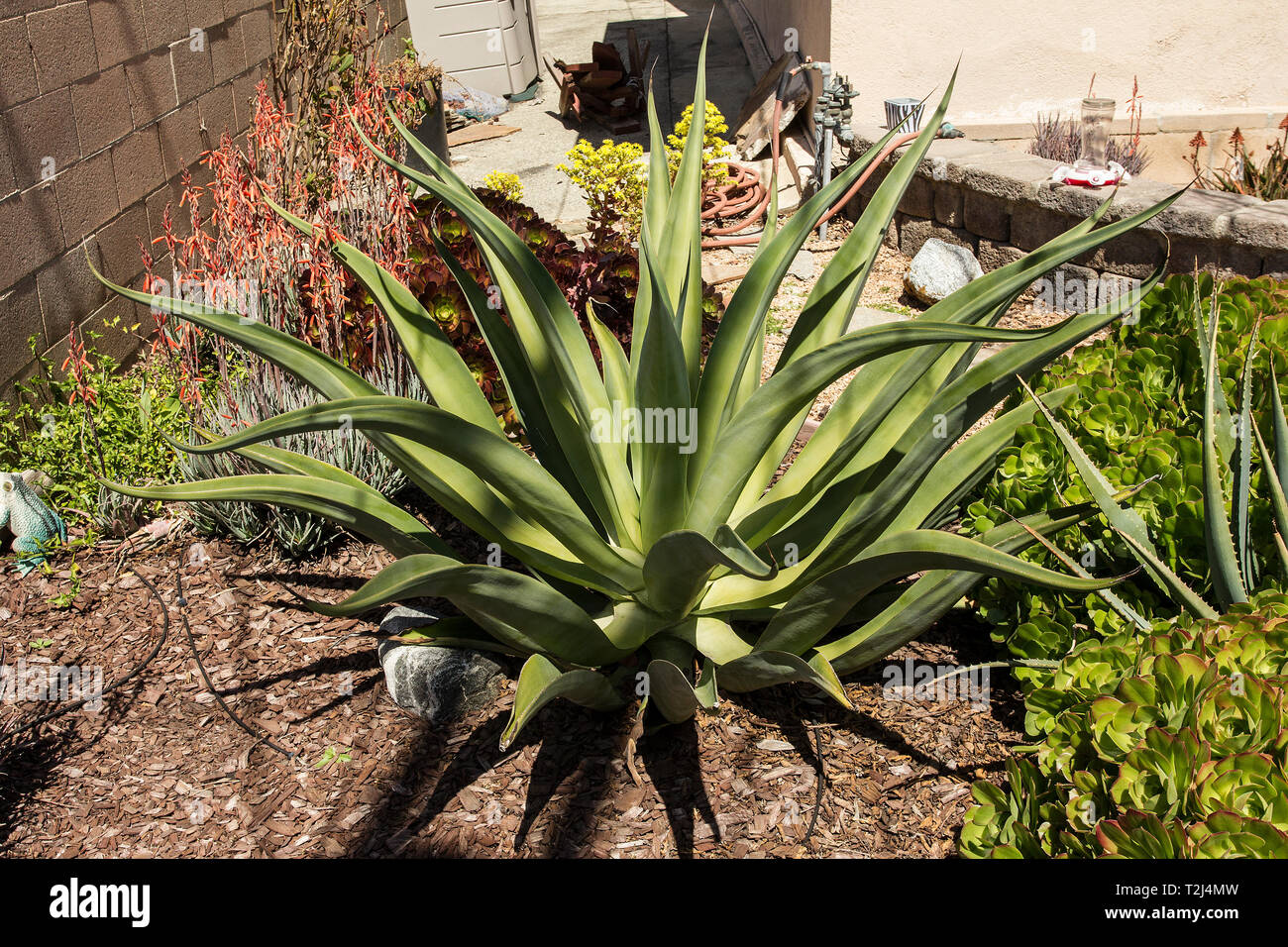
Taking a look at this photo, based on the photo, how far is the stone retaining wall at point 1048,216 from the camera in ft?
14.8

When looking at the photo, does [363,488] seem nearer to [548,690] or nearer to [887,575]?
[548,690]

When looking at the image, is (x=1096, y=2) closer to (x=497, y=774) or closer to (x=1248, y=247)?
(x=1248, y=247)

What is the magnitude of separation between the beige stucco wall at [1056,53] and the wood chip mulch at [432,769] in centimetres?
514

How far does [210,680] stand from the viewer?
2676mm

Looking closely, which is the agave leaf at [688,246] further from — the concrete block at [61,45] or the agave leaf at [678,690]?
the concrete block at [61,45]

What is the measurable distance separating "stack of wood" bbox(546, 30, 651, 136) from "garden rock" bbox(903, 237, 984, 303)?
509cm

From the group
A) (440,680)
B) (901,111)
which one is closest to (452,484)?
(440,680)

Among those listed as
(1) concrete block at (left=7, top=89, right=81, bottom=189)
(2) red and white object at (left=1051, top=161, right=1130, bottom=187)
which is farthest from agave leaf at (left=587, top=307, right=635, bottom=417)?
(2) red and white object at (left=1051, top=161, right=1130, bottom=187)

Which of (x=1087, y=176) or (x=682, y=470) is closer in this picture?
(x=682, y=470)

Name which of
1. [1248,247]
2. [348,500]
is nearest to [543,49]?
[1248,247]

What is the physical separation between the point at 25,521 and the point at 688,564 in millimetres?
2335

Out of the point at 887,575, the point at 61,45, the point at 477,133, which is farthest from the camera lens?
the point at 477,133

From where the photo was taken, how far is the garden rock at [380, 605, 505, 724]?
2471 millimetres

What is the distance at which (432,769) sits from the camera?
2.38 meters
